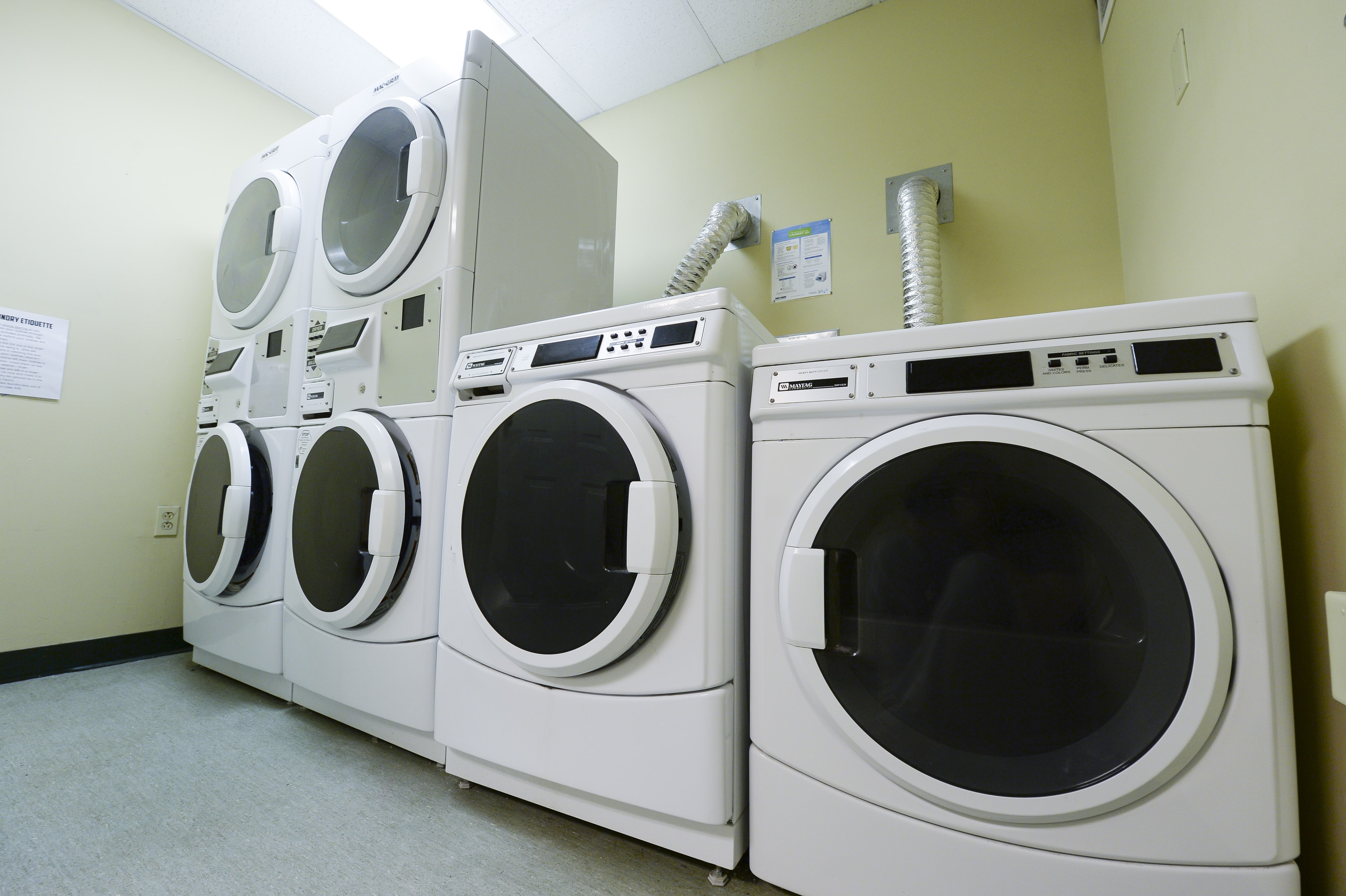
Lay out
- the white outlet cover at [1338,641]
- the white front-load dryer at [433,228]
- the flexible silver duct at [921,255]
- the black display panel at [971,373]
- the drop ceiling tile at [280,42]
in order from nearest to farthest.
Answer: the white outlet cover at [1338,641] < the black display panel at [971,373] < the white front-load dryer at [433,228] < the flexible silver duct at [921,255] < the drop ceiling tile at [280,42]

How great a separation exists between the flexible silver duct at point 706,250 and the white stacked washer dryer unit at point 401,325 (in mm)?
354

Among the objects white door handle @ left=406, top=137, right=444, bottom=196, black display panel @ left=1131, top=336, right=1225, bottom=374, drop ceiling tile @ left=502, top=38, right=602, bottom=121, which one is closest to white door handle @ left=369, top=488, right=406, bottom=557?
white door handle @ left=406, top=137, right=444, bottom=196

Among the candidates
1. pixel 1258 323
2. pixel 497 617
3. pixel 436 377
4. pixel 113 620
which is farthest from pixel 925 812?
pixel 113 620

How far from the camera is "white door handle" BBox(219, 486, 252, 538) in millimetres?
1466

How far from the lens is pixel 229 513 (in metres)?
1.47

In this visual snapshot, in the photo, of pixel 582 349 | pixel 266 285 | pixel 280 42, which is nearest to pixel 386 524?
pixel 582 349

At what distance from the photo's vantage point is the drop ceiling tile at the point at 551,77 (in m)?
2.03

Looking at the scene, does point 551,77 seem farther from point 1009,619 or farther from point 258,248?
point 1009,619

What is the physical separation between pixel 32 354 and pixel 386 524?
1610mm

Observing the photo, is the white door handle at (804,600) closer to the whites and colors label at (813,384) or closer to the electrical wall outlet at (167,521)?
the whites and colors label at (813,384)

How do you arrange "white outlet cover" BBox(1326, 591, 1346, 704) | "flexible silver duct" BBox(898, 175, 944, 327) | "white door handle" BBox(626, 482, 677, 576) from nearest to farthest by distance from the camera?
"white outlet cover" BBox(1326, 591, 1346, 704) → "white door handle" BBox(626, 482, 677, 576) → "flexible silver duct" BBox(898, 175, 944, 327)

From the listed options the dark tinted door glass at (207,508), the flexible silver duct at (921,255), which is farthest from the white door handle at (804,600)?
the dark tinted door glass at (207,508)

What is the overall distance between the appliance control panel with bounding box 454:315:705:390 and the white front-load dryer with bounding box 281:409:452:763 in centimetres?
17

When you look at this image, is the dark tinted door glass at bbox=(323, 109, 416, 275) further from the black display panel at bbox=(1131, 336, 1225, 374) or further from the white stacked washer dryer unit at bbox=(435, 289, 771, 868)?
the black display panel at bbox=(1131, 336, 1225, 374)
